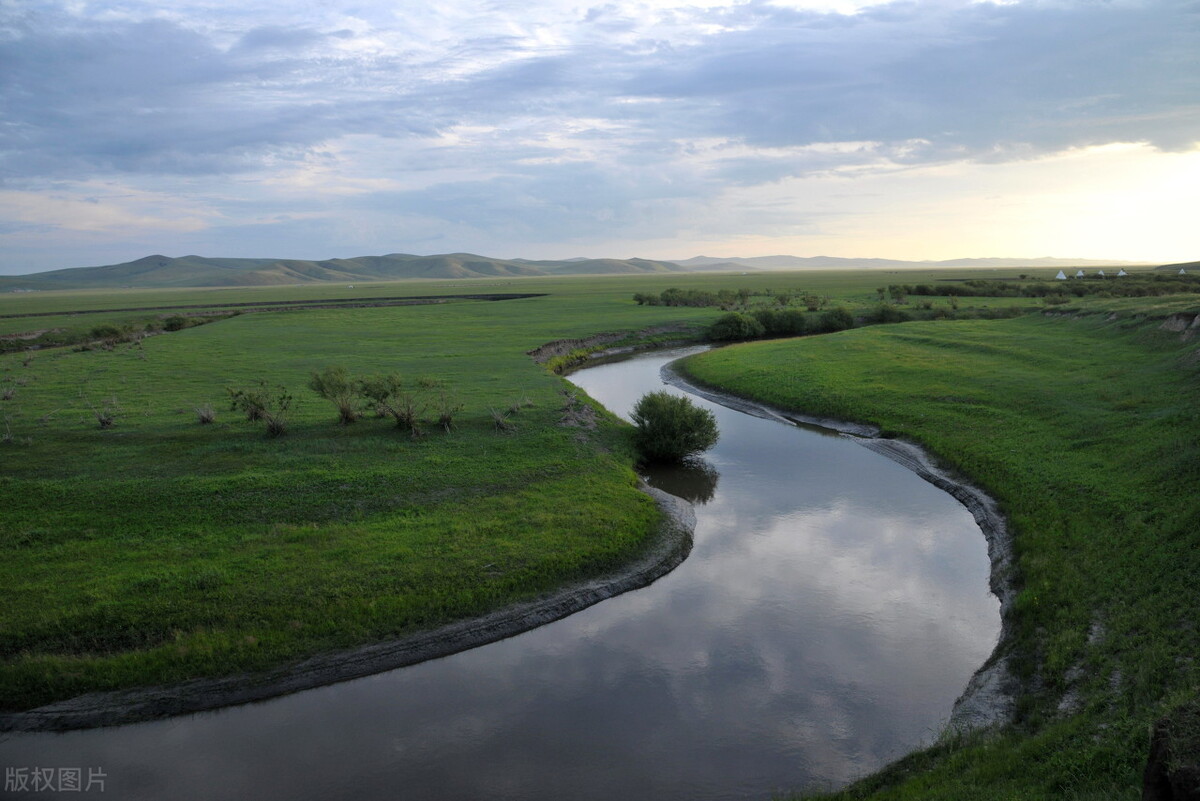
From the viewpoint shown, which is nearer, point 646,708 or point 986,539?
point 646,708

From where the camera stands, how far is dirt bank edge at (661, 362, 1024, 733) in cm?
1202

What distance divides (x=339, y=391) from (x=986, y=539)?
25.3 meters

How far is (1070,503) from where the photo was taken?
62.0 ft

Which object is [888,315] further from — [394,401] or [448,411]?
[394,401]

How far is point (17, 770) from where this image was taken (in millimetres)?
11297

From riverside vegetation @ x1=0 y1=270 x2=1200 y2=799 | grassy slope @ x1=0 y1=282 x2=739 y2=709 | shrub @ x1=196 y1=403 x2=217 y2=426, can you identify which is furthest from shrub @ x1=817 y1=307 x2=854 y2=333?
shrub @ x1=196 y1=403 x2=217 y2=426

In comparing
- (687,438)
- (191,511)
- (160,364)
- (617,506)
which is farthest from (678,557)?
(160,364)

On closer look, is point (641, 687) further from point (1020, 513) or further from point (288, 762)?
point (1020, 513)

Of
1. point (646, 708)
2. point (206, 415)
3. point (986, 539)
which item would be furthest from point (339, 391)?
point (986, 539)

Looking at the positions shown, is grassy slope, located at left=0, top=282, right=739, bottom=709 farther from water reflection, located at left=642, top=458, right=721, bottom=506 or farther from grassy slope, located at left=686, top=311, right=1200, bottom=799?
grassy slope, located at left=686, top=311, right=1200, bottom=799

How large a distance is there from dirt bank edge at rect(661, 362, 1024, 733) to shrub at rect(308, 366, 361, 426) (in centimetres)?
2006

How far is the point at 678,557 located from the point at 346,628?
29.4 ft

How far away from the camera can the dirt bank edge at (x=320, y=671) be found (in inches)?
483

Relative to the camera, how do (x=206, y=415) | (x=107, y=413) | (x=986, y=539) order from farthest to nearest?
(x=107, y=413), (x=206, y=415), (x=986, y=539)
